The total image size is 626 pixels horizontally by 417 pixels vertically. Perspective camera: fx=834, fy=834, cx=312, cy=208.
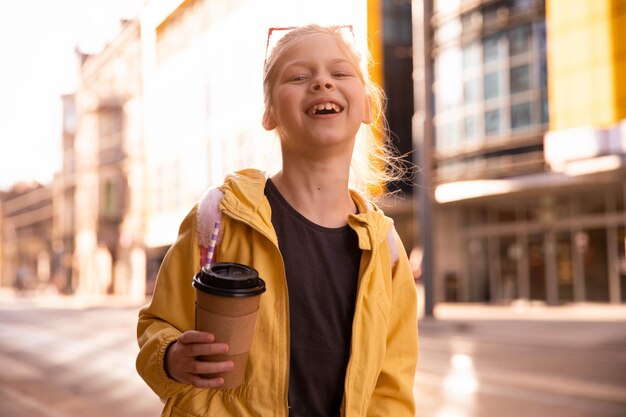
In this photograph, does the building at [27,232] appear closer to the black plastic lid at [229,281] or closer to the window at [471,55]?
Result: the window at [471,55]

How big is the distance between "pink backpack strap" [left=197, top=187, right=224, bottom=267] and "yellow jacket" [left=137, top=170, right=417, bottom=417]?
0.02m

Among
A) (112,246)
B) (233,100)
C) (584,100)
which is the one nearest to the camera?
(584,100)

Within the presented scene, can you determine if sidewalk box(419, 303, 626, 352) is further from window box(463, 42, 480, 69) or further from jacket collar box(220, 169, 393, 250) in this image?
jacket collar box(220, 169, 393, 250)

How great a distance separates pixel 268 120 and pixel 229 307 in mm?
642

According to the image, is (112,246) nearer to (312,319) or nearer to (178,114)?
(178,114)

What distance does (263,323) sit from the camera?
1.75 m

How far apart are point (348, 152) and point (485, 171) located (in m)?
24.5

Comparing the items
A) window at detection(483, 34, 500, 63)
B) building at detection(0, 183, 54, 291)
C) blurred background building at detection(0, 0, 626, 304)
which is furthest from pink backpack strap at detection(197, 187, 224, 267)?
building at detection(0, 183, 54, 291)

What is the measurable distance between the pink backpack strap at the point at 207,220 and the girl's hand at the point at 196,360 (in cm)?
23

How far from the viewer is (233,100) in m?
34.4

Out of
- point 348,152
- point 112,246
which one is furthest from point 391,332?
point 112,246

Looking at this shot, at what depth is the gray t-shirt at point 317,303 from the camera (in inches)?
69.9

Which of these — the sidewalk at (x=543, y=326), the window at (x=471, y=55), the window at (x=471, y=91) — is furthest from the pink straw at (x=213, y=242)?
the window at (x=471, y=55)

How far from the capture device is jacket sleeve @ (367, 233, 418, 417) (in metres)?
1.91
